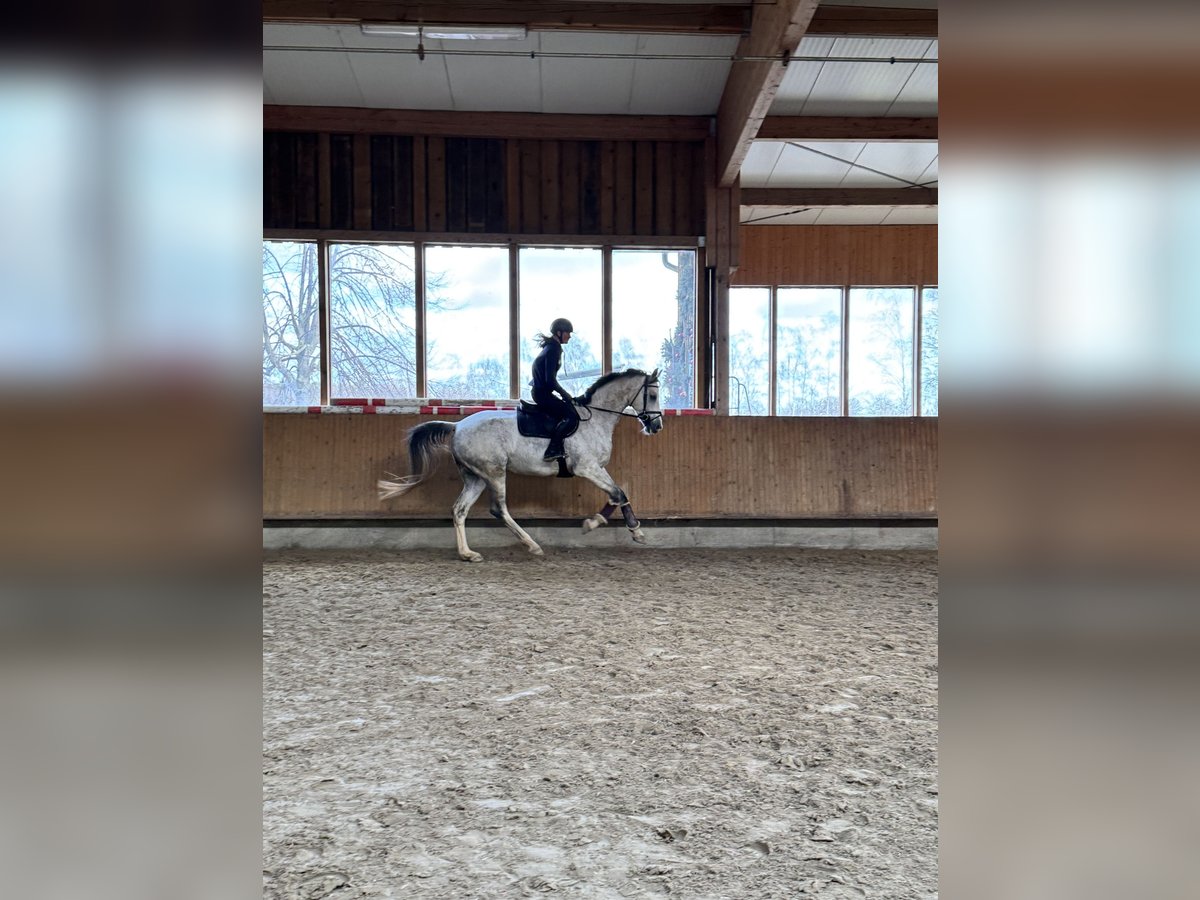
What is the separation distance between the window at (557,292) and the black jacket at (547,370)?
3.14 metres

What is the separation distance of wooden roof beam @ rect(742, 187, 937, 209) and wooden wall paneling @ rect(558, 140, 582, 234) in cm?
289

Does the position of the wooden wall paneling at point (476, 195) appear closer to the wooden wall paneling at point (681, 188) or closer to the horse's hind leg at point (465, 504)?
the wooden wall paneling at point (681, 188)

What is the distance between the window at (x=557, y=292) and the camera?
9867mm

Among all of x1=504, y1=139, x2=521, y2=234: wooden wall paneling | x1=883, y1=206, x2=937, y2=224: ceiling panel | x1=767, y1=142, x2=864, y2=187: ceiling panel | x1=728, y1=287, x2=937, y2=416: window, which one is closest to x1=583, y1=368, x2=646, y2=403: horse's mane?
x1=504, y1=139, x2=521, y2=234: wooden wall paneling

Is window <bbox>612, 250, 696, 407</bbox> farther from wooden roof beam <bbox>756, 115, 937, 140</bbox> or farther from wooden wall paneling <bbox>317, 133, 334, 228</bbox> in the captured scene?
wooden wall paneling <bbox>317, 133, 334, 228</bbox>

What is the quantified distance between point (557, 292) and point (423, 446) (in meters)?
3.85

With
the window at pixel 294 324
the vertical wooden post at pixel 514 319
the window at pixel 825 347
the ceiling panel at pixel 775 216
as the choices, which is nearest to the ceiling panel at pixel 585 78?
the vertical wooden post at pixel 514 319

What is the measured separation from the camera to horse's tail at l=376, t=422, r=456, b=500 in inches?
265
